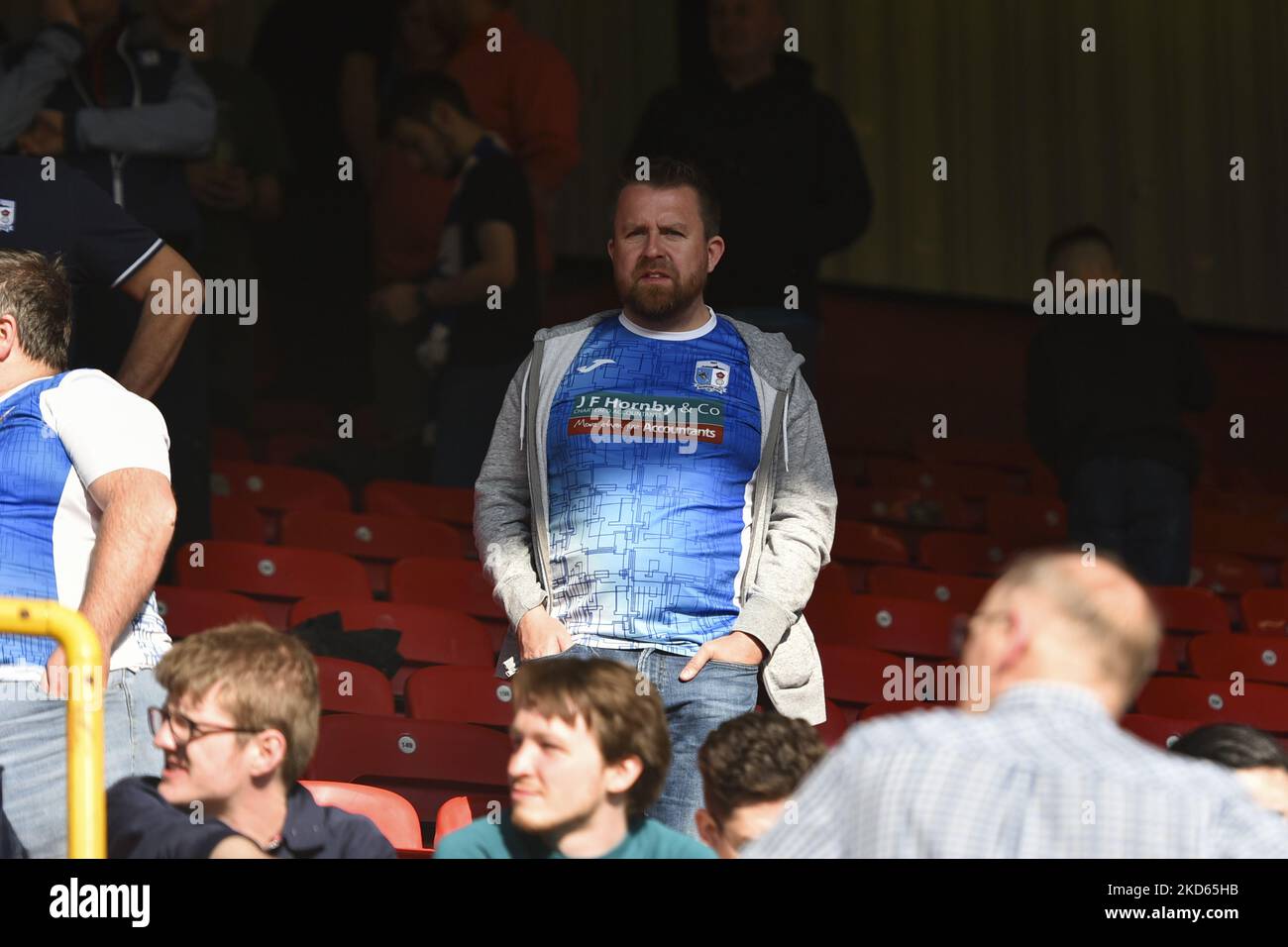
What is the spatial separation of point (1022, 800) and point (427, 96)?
12.2 ft

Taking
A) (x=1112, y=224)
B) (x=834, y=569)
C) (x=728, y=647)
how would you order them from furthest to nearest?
(x=1112, y=224) < (x=834, y=569) < (x=728, y=647)

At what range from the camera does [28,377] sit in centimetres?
275

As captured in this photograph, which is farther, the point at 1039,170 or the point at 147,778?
the point at 1039,170

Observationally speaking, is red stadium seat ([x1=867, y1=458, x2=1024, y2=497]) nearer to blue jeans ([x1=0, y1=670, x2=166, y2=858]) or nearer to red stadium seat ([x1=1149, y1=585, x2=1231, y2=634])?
red stadium seat ([x1=1149, y1=585, x2=1231, y2=634])

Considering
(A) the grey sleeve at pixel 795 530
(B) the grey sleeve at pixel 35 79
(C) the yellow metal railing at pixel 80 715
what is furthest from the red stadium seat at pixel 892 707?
(B) the grey sleeve at pixel 35 79

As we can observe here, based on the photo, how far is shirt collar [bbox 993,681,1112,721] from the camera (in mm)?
1930

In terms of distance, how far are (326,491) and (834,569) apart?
1.50 metres

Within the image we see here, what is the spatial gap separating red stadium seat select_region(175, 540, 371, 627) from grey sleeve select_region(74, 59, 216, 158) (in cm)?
92

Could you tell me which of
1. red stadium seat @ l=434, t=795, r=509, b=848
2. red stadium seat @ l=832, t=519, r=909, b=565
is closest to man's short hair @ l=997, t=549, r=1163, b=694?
red stadium seat @ l=434, t=795, r=509, b=848

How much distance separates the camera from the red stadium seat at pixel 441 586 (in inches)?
189

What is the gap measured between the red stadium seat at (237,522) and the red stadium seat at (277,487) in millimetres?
160

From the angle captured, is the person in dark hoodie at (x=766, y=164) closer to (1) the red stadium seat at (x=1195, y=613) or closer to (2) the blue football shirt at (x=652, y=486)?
(1) the red stadium seat at (x=1195, y=613)
